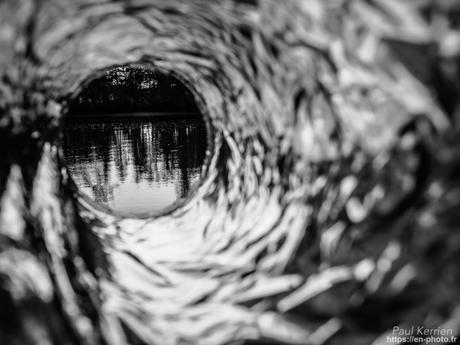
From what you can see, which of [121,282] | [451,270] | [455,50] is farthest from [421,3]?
[121,282]

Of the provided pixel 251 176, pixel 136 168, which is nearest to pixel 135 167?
pixel 136 168

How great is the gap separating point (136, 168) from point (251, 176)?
13.3 feet

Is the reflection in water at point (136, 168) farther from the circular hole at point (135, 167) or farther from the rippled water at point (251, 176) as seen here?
the rippled water at point (251, 176)

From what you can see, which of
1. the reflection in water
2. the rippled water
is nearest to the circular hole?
the reflection in water

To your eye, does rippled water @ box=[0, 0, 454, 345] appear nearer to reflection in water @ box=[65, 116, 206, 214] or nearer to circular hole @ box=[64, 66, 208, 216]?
circular hole @ box=[64, 66, 208, 216]

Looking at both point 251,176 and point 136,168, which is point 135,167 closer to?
point 136,168

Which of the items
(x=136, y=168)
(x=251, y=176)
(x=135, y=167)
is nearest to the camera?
(x=251, y=176)

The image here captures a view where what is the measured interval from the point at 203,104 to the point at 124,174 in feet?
8.77

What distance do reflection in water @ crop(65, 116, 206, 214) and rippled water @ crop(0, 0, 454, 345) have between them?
149 cm

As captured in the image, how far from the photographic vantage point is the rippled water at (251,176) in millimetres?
1267

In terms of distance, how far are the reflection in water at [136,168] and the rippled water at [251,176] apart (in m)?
1.49

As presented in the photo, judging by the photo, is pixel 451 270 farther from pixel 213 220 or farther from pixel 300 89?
pixel 213 220

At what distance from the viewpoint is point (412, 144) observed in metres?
1.21

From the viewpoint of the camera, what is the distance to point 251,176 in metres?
2.62
